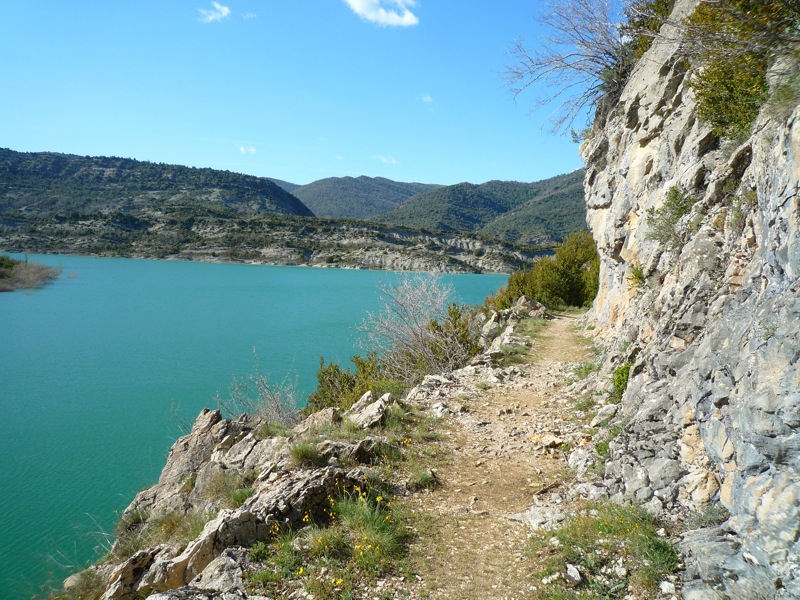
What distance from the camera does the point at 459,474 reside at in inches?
243

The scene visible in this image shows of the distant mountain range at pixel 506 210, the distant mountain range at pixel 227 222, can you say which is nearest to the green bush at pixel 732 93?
the distant mountain range at pixel 227 222

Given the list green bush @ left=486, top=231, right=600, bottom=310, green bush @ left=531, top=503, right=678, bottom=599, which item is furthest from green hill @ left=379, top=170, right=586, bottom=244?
green bush @ left=531, top=503, right=678, bottom=599

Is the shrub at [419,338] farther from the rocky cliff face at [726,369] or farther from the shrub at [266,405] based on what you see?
the rocky cliff face at [726,369]

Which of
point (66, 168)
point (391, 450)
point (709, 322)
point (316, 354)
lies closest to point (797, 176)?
point (709, 322)

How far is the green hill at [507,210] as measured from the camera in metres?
122

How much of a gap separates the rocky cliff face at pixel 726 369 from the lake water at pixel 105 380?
361 inches

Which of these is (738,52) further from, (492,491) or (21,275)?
(21,275)

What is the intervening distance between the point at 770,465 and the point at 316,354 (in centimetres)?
2204

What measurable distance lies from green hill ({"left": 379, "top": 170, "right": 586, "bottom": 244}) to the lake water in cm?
8154

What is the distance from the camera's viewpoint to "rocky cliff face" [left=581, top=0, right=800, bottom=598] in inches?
125

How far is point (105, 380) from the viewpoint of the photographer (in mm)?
19391

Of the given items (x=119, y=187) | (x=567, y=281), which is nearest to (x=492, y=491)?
(x=567, y=281)

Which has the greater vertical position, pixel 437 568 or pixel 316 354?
pixel 437 568

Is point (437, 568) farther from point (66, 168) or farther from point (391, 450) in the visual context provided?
point (66, 168)
